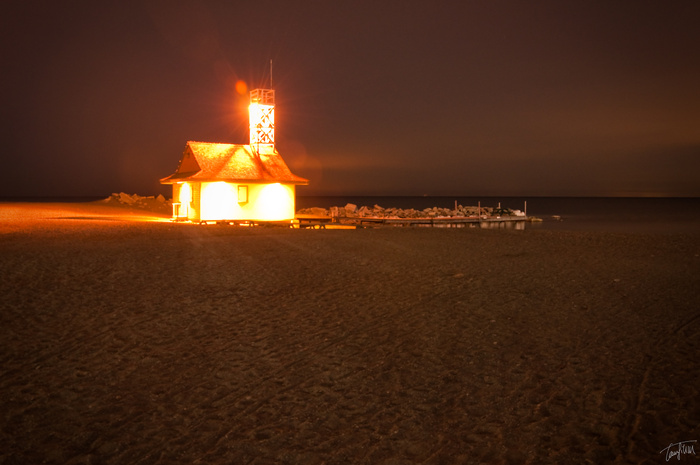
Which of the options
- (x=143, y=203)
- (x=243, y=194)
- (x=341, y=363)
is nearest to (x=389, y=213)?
(x=143, y=203)

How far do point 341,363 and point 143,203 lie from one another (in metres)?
40.0

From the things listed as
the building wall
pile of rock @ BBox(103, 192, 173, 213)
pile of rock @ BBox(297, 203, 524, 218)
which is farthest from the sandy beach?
pile of rock @ BBox(297, 203, 524, 218)

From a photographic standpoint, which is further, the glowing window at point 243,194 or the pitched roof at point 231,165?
the glowing window at point 243,194

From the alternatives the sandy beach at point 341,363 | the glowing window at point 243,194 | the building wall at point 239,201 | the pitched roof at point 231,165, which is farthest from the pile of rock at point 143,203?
→ the sandy beach at point 341,363

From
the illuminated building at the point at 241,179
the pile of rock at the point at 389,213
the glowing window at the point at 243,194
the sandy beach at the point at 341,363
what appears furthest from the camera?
the pile of rock at the point at 389,213

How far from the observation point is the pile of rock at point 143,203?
4138 centimetres

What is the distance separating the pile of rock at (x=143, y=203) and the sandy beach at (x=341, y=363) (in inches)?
1162

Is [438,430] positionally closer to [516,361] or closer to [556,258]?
[516,361]

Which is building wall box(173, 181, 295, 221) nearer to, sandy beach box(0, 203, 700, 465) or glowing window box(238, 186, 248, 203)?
glowing window box(238, 186, 248, 203)

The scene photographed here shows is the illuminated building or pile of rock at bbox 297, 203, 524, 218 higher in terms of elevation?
the illuminated building

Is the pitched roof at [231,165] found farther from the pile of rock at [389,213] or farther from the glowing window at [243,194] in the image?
the pile of rock at [389,213]

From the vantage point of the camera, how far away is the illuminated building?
29.4m

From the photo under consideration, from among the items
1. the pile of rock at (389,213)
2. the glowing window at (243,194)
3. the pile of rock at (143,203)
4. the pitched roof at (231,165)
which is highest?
the pitched roof at (231,165)

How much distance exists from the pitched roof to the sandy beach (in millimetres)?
17010
